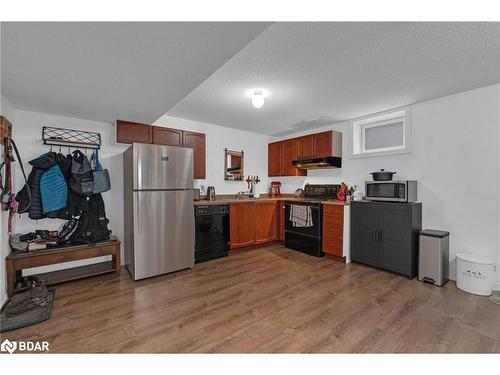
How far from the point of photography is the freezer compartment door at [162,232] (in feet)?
9.37

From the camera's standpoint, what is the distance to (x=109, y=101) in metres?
2.50

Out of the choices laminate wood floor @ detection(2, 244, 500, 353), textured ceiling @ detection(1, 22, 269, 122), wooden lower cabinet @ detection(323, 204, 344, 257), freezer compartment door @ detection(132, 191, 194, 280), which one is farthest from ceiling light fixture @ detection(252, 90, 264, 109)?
laminate wood floor @ detection(2, 244, 500, 353)

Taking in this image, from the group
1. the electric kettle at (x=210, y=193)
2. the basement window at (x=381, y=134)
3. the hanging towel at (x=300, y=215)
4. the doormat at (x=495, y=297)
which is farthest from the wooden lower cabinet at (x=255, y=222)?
the doormat at (x=495, y=297)

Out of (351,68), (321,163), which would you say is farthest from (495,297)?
(351,68)

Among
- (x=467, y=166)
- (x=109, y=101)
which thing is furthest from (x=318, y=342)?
(x=109, y=101)

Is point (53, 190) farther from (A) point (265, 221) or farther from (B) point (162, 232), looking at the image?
(A) point (265, 221)

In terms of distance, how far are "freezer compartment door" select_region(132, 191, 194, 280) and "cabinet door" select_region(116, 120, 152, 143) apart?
0.99m

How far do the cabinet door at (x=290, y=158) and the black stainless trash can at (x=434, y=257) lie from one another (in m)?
2.35

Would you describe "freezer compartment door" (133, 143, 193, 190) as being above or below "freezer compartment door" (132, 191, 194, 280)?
above

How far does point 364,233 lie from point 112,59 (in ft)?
11.8

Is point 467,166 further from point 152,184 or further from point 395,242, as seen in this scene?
point 152,184

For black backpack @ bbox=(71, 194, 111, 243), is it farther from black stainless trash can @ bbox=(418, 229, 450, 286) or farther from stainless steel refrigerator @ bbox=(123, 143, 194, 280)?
black stainless trash can @ bbox=(418, 229, 450, 286)

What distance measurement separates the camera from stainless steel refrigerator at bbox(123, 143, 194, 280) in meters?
2.85

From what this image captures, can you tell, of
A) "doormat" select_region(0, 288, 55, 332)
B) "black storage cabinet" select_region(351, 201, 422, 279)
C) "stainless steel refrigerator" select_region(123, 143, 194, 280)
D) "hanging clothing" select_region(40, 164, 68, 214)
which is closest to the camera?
"doormat" select_region(0, 288, 55, 332)
